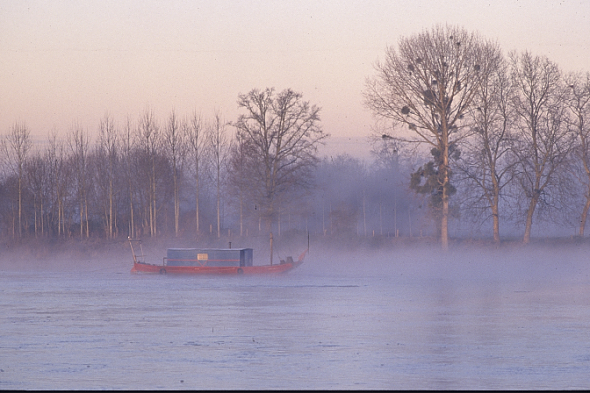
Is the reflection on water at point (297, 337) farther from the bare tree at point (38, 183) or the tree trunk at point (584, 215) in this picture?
the bare tree at point (38, 183)

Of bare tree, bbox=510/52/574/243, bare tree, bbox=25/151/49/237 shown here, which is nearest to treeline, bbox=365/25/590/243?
bare tree, bbox=510/52/574/243

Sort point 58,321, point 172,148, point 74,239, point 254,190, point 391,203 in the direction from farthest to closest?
point 391,203 < point 172,148 < point 74,239 < point 254,190 < point 58,321

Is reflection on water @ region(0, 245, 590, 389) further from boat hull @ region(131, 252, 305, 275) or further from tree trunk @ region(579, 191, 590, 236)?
tree trunk @ region(579, 191, 590, 236)

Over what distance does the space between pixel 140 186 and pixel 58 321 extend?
2155 inches

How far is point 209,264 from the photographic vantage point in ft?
166

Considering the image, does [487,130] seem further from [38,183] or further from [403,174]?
[38,183]

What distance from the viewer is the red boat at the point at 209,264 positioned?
161ft

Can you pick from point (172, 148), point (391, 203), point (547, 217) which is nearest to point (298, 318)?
point (547, 217)

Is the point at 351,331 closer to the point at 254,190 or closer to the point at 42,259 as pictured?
the point at 254,190

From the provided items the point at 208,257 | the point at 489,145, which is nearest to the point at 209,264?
the point at 208,257

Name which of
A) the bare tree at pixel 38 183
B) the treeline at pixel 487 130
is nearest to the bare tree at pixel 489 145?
the treeline at pixel 487 130

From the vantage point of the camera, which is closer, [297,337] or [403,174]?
[297,337]

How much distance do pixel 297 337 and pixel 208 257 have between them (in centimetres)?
3314

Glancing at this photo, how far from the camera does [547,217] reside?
54.8m
